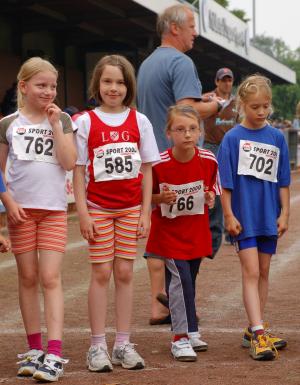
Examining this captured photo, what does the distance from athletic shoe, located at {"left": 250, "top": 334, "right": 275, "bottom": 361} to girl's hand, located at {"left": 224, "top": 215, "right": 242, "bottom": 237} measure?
63 cm

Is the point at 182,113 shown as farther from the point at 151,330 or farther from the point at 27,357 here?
the point at 27,357

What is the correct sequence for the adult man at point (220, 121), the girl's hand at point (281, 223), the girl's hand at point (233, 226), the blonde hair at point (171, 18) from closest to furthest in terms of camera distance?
the girl's hand at point (233, 226) → the girl's hand at point (281, 223) → the blonde hair at point (171, 18) → the adult man at point (220, 121)

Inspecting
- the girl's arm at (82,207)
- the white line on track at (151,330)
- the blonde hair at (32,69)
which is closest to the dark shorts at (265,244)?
the white line on track at (151,330)

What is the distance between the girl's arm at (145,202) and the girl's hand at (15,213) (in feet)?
2.15

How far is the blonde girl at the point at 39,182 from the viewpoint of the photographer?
5.25 meters

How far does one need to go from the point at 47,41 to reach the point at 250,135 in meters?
18.9

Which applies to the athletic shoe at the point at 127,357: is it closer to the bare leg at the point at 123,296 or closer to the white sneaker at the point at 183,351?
the bare leg at the point at 123,296

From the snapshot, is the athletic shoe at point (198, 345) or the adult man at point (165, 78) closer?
the athletic shoe at point (198, 345)

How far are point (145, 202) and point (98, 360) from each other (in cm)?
90

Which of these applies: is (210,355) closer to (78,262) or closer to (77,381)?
(77,381)

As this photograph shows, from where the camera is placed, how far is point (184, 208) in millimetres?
5957

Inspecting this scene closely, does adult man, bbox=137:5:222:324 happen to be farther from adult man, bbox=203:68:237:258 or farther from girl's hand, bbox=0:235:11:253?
adult man, bbox=203:68:237:258

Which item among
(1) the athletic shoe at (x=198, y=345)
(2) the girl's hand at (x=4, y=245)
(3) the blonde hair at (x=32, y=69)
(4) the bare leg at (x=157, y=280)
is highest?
(3) the blonde hair at (x=32, y=69)

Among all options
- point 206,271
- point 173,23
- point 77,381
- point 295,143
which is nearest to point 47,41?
point 295,143
